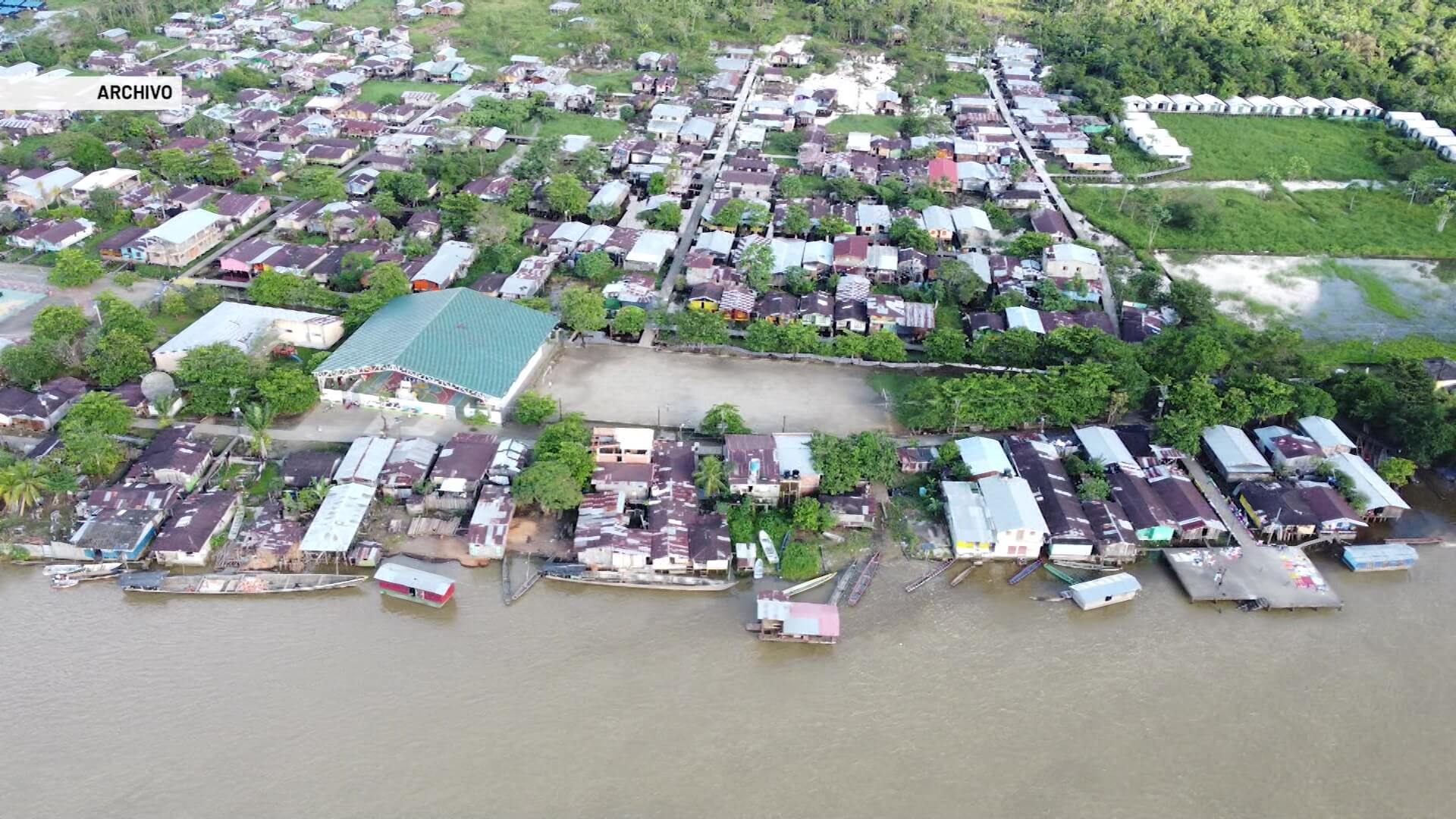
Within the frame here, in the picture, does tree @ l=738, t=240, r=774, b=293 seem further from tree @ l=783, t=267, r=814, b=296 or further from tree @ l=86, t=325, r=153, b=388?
tree @ l=86, t=325, r=153, b=388

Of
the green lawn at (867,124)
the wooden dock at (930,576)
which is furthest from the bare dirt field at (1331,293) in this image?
the green lawn at (867,124)

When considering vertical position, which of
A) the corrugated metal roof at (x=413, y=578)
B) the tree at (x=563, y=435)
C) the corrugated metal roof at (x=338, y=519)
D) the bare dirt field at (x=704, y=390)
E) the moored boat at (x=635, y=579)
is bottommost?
the moored boat at (x=635, y=579)

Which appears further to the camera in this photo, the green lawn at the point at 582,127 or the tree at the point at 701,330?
the green lawn at the point at 582,127

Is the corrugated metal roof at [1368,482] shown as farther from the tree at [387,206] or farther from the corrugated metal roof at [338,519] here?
the tree at [387,206]

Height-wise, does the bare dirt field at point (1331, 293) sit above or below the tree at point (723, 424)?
below

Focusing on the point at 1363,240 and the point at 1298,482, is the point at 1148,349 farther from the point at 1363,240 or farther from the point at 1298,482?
the point at 1363,240

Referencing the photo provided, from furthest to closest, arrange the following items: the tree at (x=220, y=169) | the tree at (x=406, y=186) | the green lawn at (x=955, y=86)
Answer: the green lawn at (x=955, y=86), the tree at (x=220, y=169), the tree at (x=406, y=186)

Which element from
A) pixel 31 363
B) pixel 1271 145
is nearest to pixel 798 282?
pixel 31 363
